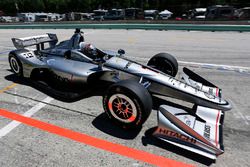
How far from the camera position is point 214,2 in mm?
51938

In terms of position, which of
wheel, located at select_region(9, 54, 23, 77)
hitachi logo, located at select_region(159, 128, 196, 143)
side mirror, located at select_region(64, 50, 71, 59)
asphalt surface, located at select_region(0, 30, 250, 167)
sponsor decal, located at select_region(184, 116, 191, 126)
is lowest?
asphalt surface, located at select_region(0, 30, 250, 167)

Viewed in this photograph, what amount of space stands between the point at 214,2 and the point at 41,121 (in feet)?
187

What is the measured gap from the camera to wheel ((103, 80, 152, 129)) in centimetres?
316

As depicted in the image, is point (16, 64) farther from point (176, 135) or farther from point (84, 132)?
Result: point (176, 135)

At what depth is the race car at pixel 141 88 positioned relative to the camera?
2.93m

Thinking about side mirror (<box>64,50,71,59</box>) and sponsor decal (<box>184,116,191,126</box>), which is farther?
side mirror (<box>64,50,71,59</box>)

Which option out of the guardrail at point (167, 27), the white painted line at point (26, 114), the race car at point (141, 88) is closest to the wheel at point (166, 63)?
the race car at point (141, 88)

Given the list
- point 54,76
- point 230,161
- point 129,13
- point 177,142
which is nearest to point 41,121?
point 54,76

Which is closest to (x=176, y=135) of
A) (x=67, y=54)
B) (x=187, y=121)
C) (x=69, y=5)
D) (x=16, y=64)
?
(x=187, y=121)

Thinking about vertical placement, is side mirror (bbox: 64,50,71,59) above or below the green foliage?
below

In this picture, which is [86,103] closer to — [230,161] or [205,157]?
[205,157]

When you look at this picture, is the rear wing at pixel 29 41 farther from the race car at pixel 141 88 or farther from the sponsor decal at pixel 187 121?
the sponsor decal at pixel 187 121

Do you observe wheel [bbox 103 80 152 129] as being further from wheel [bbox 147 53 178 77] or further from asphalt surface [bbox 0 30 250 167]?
wheel [bbox 147 53 178 77]

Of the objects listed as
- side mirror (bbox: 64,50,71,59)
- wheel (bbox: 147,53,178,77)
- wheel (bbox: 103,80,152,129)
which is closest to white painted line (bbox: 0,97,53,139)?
side mirror (bbox: 64,50,71,59)
